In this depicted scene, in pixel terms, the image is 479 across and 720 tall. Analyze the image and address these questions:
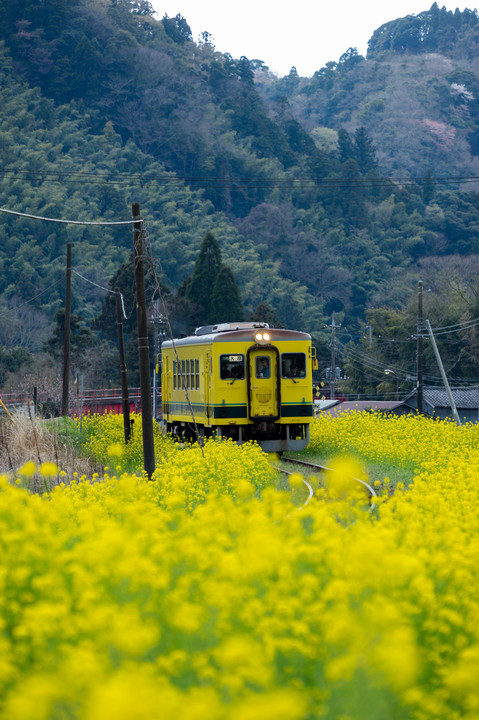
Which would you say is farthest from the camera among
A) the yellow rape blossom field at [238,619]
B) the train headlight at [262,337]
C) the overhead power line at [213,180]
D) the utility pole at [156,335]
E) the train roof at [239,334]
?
the overhead power line at [213,180]

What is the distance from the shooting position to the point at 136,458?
62.6ft

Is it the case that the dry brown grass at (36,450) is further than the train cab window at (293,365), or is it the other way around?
the train cab window at (293,365)

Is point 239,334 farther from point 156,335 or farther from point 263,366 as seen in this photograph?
point 156,335

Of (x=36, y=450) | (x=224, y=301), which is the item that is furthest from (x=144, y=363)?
(x=224, y=301)

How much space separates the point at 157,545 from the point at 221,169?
288ft

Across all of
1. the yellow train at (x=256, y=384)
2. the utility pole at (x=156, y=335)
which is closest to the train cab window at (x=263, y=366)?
the yellow train at (x=256, y=384)

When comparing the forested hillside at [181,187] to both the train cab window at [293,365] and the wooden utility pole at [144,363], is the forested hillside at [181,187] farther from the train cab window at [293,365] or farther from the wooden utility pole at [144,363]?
the wooden utility pole at [144,363]

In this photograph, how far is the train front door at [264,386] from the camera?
18953mm

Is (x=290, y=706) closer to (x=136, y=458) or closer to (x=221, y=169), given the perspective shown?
(x=136, y=458)

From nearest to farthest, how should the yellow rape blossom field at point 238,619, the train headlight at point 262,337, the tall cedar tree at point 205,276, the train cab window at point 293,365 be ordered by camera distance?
1. the yellow rape blossom field at point 238,619
2. the train headlight at point 262,337
3. the train cab window at point 293,365
4. the tall cedar tree at point 205,276

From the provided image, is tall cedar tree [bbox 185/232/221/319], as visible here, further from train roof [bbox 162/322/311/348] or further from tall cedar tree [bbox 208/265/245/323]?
train roof [bbox 162/322/311/348]

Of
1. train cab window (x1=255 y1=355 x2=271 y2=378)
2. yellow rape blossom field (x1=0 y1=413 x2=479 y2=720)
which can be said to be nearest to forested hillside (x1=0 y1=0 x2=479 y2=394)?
train cab window (x1=255 y1=355 x2=271 y2=378)

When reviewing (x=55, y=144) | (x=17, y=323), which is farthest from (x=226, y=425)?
(x=55, y=144)

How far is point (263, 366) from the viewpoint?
751 inches
